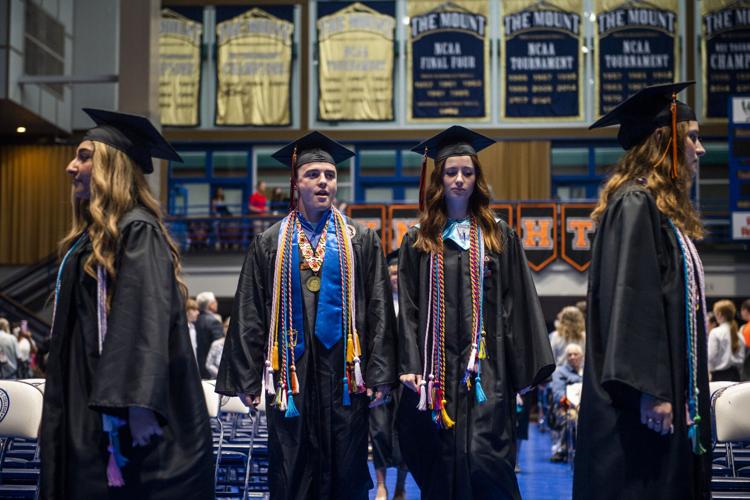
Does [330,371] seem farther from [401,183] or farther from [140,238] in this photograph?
[401,183]

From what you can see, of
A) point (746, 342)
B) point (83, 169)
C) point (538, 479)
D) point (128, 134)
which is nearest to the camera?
point (83, 169)

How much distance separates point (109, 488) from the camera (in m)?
3.43

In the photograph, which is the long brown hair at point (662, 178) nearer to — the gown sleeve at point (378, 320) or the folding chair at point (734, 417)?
the gown sleeve at point (378, 320)

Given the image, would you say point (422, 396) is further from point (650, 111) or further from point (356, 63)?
point (356, 63)

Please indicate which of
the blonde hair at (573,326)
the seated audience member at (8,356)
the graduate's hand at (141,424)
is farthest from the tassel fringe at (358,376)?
the seated audience member at (8,356)

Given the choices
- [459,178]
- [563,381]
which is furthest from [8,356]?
[459,178]

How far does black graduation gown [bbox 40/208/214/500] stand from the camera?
3396 mm

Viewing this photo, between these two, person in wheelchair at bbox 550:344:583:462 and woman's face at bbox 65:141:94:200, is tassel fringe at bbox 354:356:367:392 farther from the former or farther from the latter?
person in wheelchair at bbox 550:344:583:462

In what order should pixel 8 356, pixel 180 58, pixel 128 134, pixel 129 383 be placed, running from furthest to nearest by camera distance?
pixel 180 58
pixel 8 356
pixel 128 134
pixel 129 383

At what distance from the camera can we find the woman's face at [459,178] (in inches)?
207

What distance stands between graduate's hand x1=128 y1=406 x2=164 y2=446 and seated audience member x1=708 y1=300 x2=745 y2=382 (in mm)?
9187

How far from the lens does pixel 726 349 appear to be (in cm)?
1151

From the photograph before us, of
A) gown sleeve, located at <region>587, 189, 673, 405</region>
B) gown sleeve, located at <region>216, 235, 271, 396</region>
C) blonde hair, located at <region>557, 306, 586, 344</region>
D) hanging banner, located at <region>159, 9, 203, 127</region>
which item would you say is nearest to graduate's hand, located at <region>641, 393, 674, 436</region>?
gown sleeve, located at <region>587, 189, 673, 405</region>

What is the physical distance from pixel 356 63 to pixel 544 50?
405 cm
